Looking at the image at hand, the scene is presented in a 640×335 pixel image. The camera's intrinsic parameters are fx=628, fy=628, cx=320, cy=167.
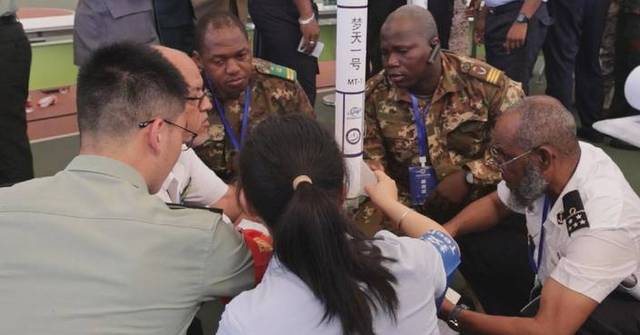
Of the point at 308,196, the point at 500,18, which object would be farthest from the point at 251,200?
the point at 500,18

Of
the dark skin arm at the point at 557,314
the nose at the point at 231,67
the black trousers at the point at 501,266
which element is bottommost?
the black trousers at the point at 501,266

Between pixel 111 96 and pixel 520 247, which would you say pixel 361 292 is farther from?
pixel 520 247

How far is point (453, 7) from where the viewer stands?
13.1 feet

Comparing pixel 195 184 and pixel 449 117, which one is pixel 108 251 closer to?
pixel 195 184

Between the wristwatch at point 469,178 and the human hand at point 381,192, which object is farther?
the wristwatch at point 469,178

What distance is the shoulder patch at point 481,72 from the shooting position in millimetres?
2467

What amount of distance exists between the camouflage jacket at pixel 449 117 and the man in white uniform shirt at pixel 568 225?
0.64m

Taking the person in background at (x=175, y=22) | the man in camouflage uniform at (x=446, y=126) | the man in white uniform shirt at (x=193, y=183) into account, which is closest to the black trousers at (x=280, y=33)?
the person in background at (x=175, y=22)

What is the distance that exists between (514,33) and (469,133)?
116cm

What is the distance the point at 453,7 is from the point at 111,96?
3.08 meters

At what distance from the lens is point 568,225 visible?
165 cm

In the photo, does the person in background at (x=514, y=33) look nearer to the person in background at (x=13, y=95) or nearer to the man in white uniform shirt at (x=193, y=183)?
the man in white uniform shirt at (x=193, y=183)

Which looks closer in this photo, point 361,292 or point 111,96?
point 361,292

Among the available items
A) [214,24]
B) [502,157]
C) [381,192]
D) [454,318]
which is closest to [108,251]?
[381,192]
